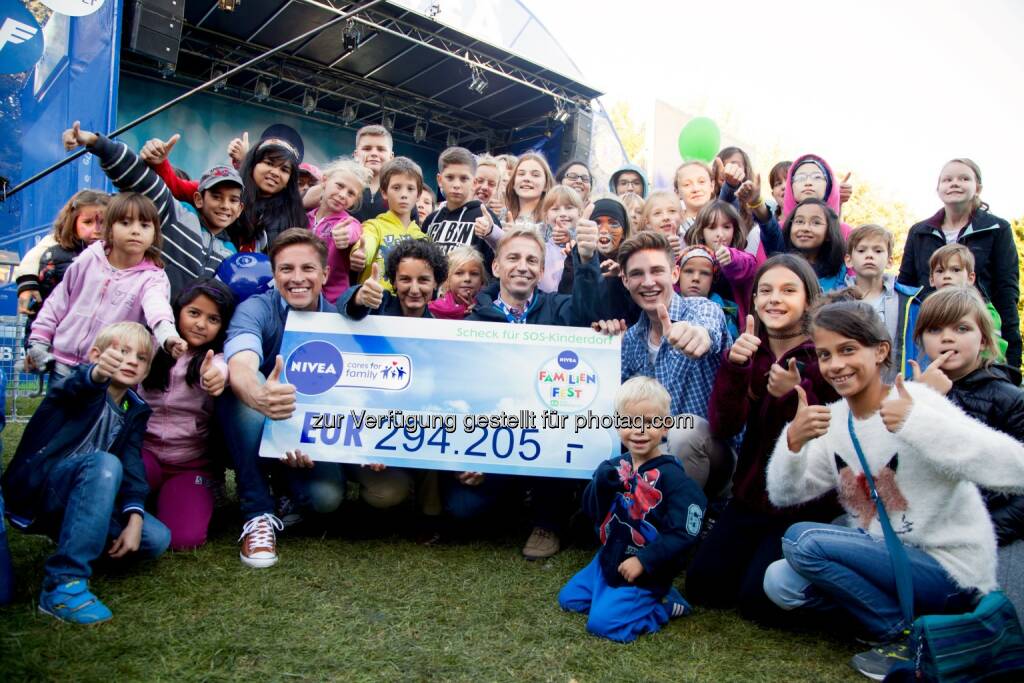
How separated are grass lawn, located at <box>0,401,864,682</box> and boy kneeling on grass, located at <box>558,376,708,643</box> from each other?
85mm

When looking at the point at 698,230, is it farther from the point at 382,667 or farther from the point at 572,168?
the point at 382,667

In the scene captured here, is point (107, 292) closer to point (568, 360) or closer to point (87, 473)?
point (87, 473)

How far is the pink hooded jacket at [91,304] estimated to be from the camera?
314 cm

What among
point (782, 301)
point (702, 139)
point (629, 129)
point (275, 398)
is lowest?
point (275, 398)

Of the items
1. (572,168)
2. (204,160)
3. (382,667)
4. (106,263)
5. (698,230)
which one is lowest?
(382,667)

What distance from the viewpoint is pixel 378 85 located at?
14.5 meters

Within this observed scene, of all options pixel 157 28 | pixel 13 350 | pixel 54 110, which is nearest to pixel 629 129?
pixel 157 28

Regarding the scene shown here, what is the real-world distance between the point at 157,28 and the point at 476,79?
602 centimetres

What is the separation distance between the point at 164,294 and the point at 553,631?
97.1 inches

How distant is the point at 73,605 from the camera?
2305 millimetres

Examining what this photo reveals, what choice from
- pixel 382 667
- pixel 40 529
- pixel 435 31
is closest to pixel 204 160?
pixel 435 31

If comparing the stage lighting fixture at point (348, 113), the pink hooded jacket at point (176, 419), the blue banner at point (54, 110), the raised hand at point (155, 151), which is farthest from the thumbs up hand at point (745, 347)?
the stage lighting fixture at point (348, 113)

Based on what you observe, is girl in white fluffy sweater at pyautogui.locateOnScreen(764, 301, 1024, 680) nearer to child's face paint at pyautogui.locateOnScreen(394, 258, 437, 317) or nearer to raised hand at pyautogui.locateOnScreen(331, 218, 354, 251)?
child's face paint at pyautogui.locateOnScreen(394, 258, 437, 317)

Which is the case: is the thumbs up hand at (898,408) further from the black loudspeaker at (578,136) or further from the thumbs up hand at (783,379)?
the black loudspeaker at (578,136)
